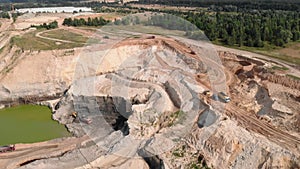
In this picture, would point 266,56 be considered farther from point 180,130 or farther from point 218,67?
point 180,130

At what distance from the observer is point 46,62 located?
4612 centimetres

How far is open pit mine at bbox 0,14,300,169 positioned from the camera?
2555 centimetres

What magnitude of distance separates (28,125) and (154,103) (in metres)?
13.5

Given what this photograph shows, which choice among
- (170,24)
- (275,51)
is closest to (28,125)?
(170,24)

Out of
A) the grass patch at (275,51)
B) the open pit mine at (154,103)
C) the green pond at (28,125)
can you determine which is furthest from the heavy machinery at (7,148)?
the grass patch at (275,51)

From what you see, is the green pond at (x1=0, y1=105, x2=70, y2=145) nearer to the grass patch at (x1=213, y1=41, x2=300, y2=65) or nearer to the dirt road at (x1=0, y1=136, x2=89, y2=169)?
the dirt road at (x1=0, y1=136, x2=89, y2=169)

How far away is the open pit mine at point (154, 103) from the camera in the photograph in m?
25.5

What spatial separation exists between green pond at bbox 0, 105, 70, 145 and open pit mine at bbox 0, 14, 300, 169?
97cm

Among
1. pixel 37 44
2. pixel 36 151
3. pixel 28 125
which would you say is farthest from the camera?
pixel 37 44

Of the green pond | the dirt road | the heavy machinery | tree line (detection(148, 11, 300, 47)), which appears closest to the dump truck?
the dirt road

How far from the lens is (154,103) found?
33.8 meters

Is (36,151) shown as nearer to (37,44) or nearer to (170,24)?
(37,44)

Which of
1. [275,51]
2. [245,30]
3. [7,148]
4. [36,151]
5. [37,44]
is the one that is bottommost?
[36,151]

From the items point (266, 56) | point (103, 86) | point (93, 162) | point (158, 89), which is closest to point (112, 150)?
point (93, 162)
